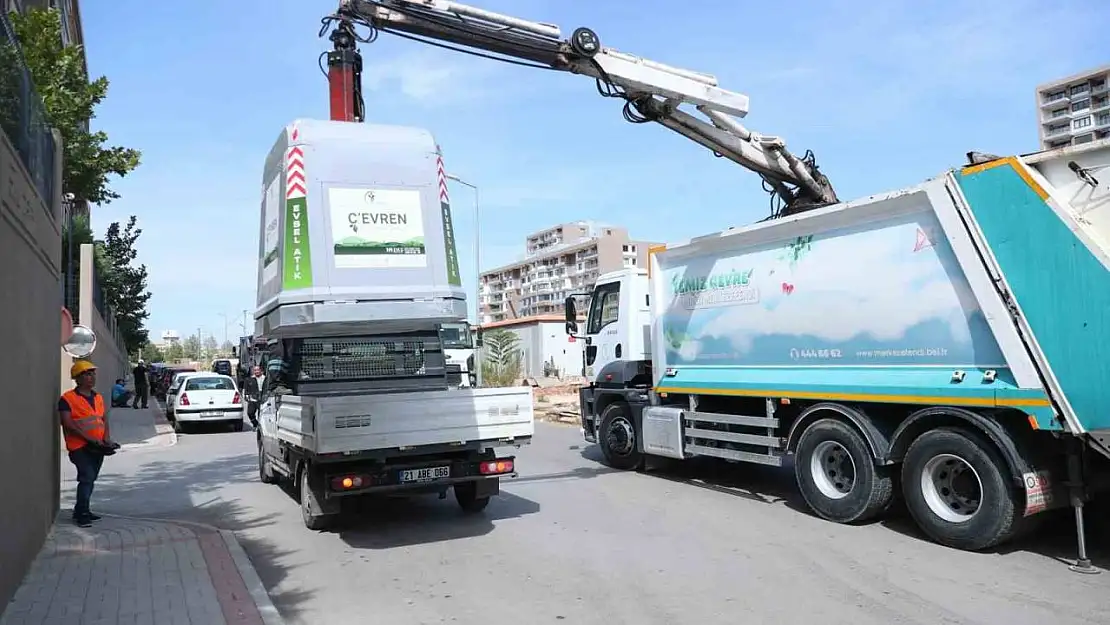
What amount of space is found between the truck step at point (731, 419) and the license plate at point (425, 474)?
3.58m

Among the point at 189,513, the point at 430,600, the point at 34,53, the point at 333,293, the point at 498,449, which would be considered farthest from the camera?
the point at 34,53

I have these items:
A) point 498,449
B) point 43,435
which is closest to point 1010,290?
point 498,449

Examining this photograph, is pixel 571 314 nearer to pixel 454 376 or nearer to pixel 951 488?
pixel 454 376

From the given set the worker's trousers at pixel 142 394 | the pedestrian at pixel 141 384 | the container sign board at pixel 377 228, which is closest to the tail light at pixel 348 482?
the container sign board at pixel 377 228

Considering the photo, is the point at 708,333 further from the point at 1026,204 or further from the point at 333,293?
the point at 333,293

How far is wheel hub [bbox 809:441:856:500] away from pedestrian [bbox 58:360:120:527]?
711 centimetres

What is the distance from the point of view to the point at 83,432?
7.90m

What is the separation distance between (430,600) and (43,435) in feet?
13.9

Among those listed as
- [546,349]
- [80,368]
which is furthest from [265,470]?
[546,349]

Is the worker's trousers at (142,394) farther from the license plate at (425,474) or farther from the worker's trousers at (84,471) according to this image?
the license plate at (425,474)

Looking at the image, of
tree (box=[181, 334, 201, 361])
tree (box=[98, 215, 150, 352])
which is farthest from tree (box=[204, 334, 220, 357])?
tree (box=[98, 215, 150, 352])

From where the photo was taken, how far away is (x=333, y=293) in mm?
7270

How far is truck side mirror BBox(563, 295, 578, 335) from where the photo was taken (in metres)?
12.4

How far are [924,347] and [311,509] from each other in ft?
19.6
